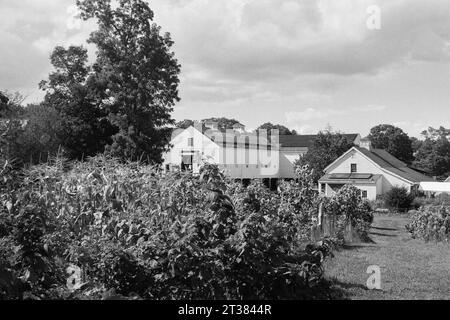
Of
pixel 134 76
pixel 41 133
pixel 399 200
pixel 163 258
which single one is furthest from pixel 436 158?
pixel 163 258

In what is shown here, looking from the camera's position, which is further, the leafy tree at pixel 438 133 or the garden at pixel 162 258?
the leafy tree at pixel 438 133

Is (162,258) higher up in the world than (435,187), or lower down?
lower down

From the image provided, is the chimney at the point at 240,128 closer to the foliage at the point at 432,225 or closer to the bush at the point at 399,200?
the bush at the point at 399,200

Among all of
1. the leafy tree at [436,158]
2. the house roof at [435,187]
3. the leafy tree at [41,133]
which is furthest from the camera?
the leafy tree at [436,158]

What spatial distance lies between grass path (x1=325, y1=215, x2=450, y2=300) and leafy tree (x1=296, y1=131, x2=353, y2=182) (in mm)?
39269

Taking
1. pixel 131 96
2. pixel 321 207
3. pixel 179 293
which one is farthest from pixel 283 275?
pixel 131 96

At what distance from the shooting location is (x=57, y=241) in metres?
7.04

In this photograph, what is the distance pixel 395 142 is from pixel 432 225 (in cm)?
7929

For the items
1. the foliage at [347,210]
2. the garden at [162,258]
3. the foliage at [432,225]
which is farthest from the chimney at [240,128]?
the garden at [162,258]

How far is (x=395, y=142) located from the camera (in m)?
93.9

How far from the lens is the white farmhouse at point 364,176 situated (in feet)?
157

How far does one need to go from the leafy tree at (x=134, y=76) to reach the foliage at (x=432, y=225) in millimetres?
19083

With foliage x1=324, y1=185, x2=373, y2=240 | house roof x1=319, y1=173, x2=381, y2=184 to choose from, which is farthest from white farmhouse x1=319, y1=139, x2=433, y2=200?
foliage x1=324, y1=185, x2=373, y2=240

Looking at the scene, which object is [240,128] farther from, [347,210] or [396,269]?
[396,269]
